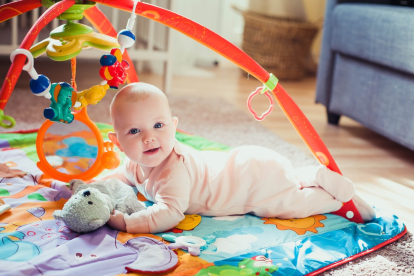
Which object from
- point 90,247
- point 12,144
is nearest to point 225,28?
point 12,144

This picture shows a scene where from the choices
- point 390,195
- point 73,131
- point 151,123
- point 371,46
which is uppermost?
point 371,46

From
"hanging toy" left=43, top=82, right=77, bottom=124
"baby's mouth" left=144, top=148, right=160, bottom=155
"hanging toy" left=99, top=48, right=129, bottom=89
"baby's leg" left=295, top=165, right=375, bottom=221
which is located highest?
"hanging toy" left=99, top=48, right=129, bottom=89

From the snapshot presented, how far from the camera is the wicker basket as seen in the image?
2938 millimetres

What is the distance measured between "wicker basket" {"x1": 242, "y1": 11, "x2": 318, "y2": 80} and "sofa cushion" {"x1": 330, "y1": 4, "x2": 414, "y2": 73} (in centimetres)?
99

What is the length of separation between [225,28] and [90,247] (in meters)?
2.59

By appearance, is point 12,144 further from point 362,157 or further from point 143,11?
point 362,157

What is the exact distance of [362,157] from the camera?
169 centimetres

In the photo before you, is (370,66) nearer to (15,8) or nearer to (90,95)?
(90,95)

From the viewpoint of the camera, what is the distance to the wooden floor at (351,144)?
1358 mm

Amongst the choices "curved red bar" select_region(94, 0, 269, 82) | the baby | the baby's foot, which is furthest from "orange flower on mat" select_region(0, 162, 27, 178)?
the baby's foot

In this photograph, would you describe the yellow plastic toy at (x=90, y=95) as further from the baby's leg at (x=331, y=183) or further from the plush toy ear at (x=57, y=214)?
the baby's leg at (x=331, y=183)

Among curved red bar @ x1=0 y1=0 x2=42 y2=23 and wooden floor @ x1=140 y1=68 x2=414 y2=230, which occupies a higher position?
curved red bar @ x1=0 y1=0 x2=42 y2=23

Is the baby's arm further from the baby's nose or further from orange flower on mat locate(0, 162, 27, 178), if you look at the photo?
orange flower on mat locate(0, 162, 27, 178)

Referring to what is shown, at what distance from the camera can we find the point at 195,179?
1.05 m
